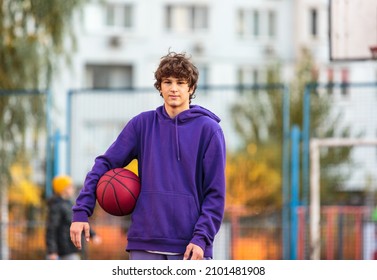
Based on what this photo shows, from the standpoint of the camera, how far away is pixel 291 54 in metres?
43.6

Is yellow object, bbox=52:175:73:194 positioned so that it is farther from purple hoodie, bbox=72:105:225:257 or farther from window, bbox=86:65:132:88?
window, bbox=86:65:132:88

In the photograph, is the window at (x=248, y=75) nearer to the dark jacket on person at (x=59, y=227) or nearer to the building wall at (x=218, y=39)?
the building wall at (x=218, y=39)

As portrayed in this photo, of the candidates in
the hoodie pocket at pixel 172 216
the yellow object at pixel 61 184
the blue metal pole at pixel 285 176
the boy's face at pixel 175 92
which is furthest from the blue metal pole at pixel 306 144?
the hoodie pocket at pixel 172 216

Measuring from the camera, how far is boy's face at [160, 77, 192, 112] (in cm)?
589

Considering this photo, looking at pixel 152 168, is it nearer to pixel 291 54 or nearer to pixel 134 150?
pixel 134 150

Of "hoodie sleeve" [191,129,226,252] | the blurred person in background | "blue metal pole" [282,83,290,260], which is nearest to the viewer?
"hoodie sleeve" [191,129,226,252]

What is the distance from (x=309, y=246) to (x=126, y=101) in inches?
133

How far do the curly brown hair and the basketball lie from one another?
0.50 metres

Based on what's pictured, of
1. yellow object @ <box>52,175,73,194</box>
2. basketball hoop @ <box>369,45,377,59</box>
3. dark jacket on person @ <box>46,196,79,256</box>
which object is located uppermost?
basketball hoop @ <box>369,45,377,59</box>

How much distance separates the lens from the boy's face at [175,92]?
19.3 feet

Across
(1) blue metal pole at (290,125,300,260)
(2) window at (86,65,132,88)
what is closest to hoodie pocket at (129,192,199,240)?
(1) blue metal pole at (290,125,300,260)

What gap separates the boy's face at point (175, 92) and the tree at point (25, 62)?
12.2 meters

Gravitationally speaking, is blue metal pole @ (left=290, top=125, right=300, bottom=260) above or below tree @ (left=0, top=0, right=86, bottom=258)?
below

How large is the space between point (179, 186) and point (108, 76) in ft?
121
